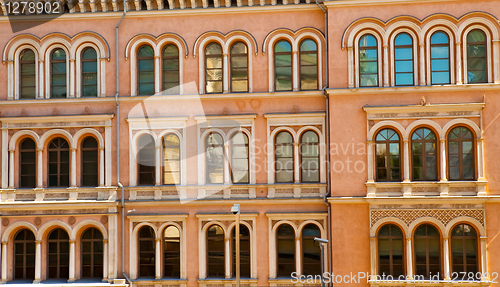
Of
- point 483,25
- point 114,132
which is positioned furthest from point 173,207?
point 483,25

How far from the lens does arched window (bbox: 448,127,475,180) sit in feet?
68.9

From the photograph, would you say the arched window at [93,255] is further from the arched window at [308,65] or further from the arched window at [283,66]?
the arched window at [308,65]

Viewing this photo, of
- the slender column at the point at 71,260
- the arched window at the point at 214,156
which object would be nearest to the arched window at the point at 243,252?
the arched window at the point at 214,156

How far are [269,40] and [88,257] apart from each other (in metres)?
11.8

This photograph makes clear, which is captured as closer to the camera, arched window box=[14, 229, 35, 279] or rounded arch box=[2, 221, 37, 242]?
rounded arch box=[2, 221, 37, 242]

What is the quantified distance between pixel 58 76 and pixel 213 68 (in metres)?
6.70

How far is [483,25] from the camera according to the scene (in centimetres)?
2108

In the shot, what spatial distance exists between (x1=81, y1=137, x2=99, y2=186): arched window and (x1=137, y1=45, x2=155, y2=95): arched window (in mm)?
3059

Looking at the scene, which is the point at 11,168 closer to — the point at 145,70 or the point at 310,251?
the point at 145,70

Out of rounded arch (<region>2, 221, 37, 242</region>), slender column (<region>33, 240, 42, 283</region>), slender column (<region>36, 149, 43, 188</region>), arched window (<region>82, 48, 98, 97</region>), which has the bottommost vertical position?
slender column (<region>33, 240, 42, 283</region>)

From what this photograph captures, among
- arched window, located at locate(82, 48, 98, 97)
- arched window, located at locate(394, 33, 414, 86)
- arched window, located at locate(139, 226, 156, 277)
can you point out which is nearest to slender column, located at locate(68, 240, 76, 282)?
arched window, located at locate(139, 226, 156, 277)

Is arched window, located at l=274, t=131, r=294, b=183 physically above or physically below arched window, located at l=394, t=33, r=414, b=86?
below

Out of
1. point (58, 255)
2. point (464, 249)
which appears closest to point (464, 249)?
point (464, 249)

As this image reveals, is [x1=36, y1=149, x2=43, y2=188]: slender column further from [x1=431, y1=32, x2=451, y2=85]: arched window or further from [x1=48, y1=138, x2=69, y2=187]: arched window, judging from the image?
[x1=431, y1=32, x2=451, y2=85]: arched window
